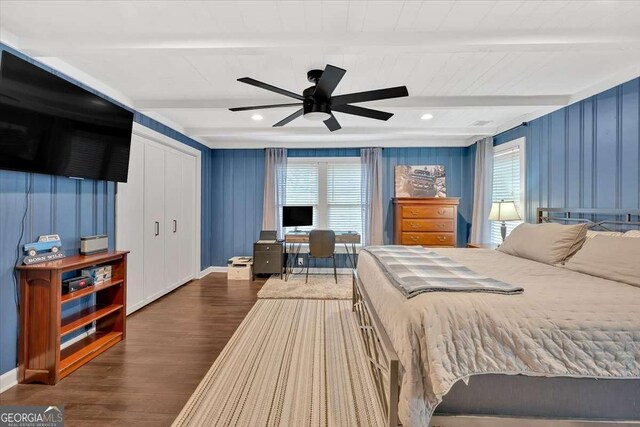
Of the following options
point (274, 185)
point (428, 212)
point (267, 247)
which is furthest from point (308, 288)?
point (428, 212)

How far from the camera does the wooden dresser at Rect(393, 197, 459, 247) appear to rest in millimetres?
4672

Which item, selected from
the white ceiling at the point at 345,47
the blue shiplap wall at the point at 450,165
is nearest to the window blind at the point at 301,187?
the blue shiplap wall at the point at 450,165

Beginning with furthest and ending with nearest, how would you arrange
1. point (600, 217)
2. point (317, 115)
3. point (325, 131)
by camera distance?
point (325, 131), point (600, 217), point (317, 115)

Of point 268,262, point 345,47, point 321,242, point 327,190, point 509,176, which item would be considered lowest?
point 268,262

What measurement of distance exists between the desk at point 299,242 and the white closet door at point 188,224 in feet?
5.21

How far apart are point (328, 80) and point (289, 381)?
2179 millimetres

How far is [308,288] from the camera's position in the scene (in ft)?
14.5

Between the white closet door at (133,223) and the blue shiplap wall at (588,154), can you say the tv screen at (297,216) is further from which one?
the blue shiplap wall at (588,154)

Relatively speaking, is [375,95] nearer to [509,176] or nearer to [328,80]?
[328,80]

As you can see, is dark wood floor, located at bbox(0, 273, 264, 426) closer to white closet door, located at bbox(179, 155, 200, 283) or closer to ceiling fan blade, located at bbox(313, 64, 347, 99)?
white closet door, located at bbox(179, 155, 200, 283)

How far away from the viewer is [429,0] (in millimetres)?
1692

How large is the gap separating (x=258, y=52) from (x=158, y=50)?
2.35 feet

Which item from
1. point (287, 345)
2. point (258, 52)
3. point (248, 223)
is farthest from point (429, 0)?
point (248, 223)

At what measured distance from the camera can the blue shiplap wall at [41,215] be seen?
2.06 meters
